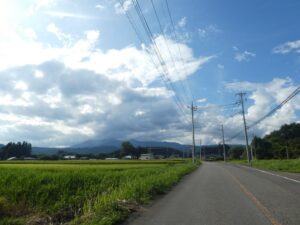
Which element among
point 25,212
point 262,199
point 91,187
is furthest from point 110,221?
point 91,187

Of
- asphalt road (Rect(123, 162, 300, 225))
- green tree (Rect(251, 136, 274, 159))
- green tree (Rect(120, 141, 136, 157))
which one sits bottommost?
asphalt road (Rect(123, 162, 300, 225))

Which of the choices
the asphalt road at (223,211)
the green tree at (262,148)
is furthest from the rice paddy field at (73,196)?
the green tree at (262,148)

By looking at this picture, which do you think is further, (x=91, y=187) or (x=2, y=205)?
(x=91, y=187)

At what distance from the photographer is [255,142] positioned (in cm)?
13838

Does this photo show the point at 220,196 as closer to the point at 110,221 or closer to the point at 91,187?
the point at 110,221

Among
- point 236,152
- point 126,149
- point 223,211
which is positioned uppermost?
point 126,149

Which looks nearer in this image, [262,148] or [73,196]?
[73,196]

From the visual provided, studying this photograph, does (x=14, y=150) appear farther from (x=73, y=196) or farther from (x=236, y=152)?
(x=73, y=196)

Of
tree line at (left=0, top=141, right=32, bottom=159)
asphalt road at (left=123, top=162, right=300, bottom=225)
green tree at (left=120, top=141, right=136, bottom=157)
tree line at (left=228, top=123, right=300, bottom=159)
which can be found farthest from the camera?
green tree at (left=120, top=141, right=136, bottom=157)

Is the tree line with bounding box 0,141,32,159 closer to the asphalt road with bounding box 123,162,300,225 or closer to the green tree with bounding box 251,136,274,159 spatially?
the green tree with bounding box 251,136,274,159

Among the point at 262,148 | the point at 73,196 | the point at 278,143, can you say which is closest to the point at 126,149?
the point at 262,148

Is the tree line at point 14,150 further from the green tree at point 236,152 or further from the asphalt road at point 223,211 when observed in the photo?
the asphalt road at point 223,211

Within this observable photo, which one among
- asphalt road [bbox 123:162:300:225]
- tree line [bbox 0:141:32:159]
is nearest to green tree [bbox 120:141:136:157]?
tree line [bbox 0:141:32:159]

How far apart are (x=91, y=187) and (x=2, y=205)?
265 inches
